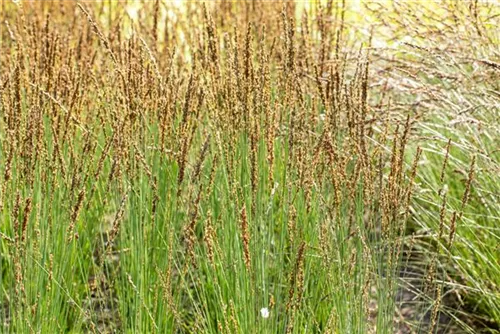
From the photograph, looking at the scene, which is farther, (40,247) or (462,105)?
(462,105)

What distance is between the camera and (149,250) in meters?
2.89

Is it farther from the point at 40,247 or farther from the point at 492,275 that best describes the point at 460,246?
the point at 40,247

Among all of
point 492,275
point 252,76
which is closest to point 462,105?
point 492,275

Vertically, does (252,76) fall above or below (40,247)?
above

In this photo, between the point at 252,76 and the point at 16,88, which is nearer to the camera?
the point at 16,88

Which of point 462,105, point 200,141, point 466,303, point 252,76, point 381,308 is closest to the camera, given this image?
point 381,308

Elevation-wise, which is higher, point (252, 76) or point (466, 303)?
point (252, 76)

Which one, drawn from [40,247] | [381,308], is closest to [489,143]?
[381,308]

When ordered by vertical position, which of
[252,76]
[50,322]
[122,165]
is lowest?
[50,322]

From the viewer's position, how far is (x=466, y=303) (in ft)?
11.7

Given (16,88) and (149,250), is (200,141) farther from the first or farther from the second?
(16,88)

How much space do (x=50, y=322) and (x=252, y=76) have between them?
3.27 ft

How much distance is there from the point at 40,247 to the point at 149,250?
416mm

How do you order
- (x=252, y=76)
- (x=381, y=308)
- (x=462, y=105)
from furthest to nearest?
(x=462, y=105), (x=252, y=76), (x=381, y=308)
